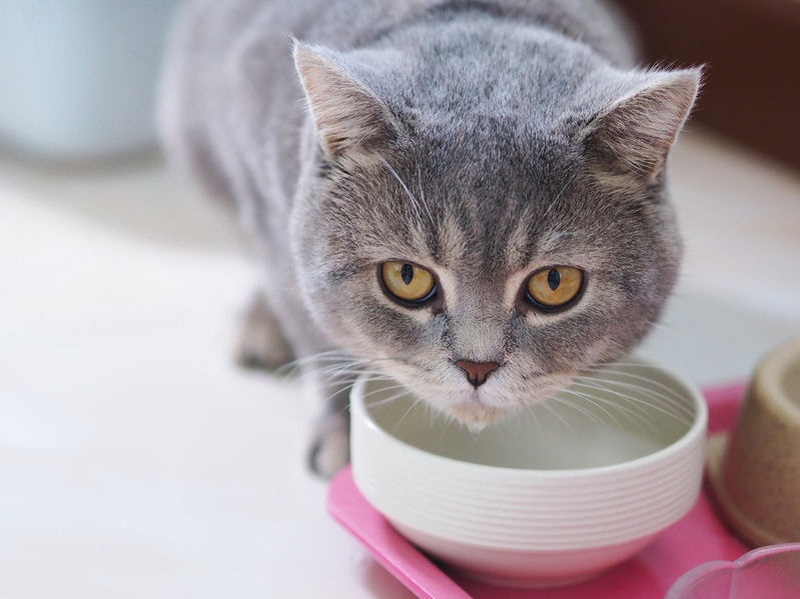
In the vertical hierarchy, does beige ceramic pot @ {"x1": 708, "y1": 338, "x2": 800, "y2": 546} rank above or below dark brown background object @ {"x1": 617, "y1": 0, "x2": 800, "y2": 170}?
above

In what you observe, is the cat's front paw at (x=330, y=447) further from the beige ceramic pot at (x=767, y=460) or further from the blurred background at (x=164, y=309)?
the beige ceramic pot at (x=767, y=460)

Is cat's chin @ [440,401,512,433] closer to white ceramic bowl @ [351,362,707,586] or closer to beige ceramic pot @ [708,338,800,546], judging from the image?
white ceramic bowl @ [351,362,707,586]

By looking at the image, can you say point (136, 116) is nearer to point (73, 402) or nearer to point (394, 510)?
point (73, 402)

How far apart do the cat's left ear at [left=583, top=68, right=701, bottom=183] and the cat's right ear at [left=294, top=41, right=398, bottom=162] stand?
0.72 ft

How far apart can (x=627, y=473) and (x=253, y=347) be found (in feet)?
2.79

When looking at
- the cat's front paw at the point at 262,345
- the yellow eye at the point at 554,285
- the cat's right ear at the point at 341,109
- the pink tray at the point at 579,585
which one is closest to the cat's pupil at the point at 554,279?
the yellow eye at the point at 554,285

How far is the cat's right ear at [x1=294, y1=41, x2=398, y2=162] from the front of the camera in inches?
44.7

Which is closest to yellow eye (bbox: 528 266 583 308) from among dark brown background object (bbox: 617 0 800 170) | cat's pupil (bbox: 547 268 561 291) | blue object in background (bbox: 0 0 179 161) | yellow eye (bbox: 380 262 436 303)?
cat's pupil (bbox: 547 268 561 291)

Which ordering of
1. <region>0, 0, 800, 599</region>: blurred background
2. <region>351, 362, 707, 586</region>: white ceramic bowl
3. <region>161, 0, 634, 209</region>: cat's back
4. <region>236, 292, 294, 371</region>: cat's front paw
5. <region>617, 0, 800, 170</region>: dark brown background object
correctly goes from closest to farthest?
<region>351, 362, 707, 586</region>: white ceramic bowl < <region>0, 0, 800, 599</region>: blurred background < <region>161, 0, 634, 209</region>: cat's back < <region>236, 292, 294, 371</region>: cat's front paw < <region>617, 0, 800, 170</region>: dark brown background object

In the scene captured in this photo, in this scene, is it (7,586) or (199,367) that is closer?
(7,586)

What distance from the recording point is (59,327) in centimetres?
192

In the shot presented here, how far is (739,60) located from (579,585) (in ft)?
5.96

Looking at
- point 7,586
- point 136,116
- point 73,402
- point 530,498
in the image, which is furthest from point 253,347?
point 136,116

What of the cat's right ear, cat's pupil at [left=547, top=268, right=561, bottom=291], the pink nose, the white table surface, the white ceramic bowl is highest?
the cat's right ear
